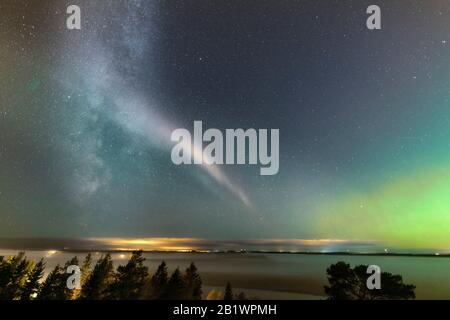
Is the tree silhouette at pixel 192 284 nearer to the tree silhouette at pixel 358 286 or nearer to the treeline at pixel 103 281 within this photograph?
the treeline at pixel 103 281

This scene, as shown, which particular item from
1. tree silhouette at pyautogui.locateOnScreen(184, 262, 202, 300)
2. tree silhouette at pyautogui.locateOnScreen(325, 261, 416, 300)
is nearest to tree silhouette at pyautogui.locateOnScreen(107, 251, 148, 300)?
tree silhouette at pyautogui.locateOnScreen(184, 262, 202, 300)

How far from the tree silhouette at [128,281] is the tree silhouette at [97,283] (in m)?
0.20

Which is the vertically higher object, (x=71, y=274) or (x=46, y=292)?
(x=71, y=274)

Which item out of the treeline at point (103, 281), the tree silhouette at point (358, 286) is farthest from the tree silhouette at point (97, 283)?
the tree silhouette at point (358, 286)

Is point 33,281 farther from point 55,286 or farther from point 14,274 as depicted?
point 55,286

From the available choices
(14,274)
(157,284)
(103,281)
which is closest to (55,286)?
(103,281)

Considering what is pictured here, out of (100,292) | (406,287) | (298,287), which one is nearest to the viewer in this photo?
(406,287)

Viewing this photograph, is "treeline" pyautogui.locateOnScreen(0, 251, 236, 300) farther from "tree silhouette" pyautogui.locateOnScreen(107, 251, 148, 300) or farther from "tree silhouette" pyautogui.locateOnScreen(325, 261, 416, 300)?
"tree silhouette" pyautogui.locateOnScreen(325, 261, 416, 300)

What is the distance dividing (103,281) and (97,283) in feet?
0.71
